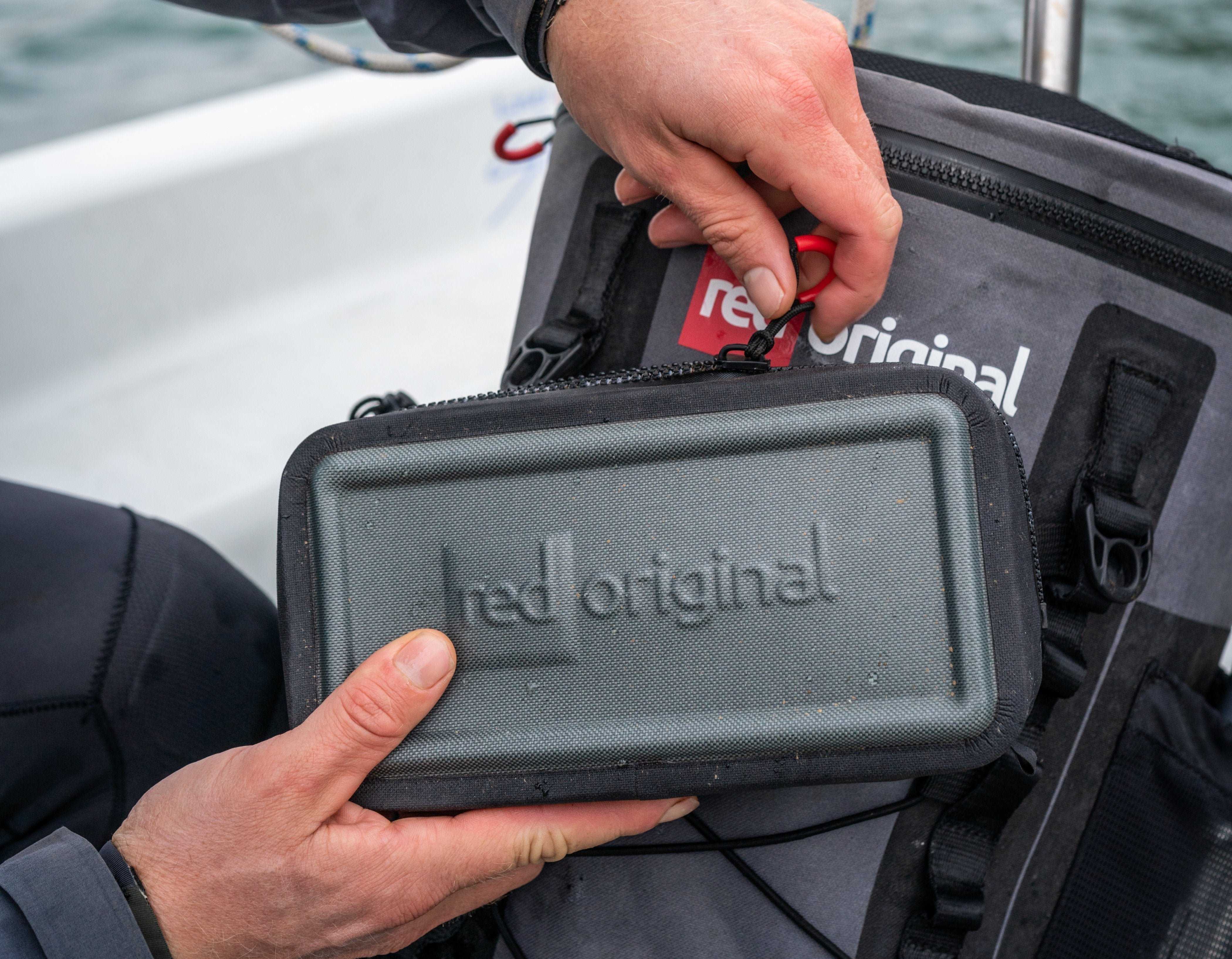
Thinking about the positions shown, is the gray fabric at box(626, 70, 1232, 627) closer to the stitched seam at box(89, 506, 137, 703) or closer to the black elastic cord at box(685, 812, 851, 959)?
the black elastic cord at box(685, 812, 851, 959)

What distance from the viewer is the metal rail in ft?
3.63

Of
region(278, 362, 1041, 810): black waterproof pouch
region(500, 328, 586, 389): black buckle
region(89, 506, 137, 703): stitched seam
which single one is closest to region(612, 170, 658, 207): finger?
region(500, 328, 586, 389): black buckle

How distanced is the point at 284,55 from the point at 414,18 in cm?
387

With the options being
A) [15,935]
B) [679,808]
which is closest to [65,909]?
[15,935]

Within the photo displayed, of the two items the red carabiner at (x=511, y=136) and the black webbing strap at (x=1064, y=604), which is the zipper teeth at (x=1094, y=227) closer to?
the black webbing strap at (x=1064, y=604)

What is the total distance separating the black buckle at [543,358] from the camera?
2.64 feet

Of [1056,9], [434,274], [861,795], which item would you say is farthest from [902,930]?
[434,274]

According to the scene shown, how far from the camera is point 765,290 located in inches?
28.0

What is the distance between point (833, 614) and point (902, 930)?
12.3 inches

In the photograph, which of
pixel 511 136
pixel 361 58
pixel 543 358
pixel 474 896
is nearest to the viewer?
pixel 474 896

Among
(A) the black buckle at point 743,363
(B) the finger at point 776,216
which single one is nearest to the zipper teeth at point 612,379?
(A) the black buckle at point 743,363

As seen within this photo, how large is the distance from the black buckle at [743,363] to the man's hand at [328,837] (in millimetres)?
275

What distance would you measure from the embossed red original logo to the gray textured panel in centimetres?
18

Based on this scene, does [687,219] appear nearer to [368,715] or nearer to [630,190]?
[630,190]
